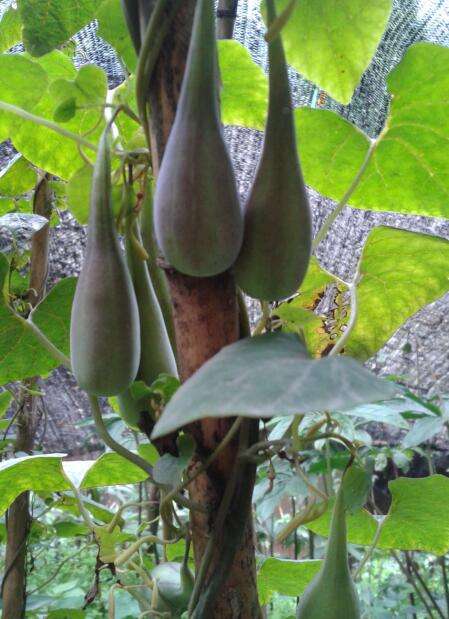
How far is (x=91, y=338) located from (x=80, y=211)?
14cm

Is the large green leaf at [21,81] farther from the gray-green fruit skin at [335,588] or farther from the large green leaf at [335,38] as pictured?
the gray-green fruit skin at [335,588]

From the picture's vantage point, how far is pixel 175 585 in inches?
17.2

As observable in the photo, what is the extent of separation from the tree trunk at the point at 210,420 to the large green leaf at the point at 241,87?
214mm

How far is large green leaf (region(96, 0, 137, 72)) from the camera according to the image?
48cm

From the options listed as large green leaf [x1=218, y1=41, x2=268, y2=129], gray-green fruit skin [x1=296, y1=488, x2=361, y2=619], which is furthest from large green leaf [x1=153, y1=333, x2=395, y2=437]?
large green leaf [x1=218, y1=41, x2=268, y2=129]

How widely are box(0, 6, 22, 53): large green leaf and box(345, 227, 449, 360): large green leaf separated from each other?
0.39 m

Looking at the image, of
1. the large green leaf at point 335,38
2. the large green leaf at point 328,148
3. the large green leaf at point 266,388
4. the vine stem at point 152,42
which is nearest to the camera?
the large green leaf at point 266,388

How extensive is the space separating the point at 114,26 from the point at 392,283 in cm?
29

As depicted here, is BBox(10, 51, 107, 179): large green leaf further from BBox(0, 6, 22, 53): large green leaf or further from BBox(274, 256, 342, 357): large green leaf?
BBox(274, 256, 342, 357): large green leaf

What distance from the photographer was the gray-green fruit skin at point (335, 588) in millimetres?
357

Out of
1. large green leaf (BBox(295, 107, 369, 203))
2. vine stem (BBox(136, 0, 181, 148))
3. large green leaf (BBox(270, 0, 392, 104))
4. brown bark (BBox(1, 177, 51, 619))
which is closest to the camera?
vine stem (BBox(136, 0, 181, 148))

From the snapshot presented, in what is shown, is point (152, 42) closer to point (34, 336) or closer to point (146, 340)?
point (146, 340)

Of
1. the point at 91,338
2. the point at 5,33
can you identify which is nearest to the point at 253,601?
the point at 91,338

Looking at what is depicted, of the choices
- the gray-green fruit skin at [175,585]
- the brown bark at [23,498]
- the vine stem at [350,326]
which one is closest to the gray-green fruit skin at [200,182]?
the vine stem at [350,326]
